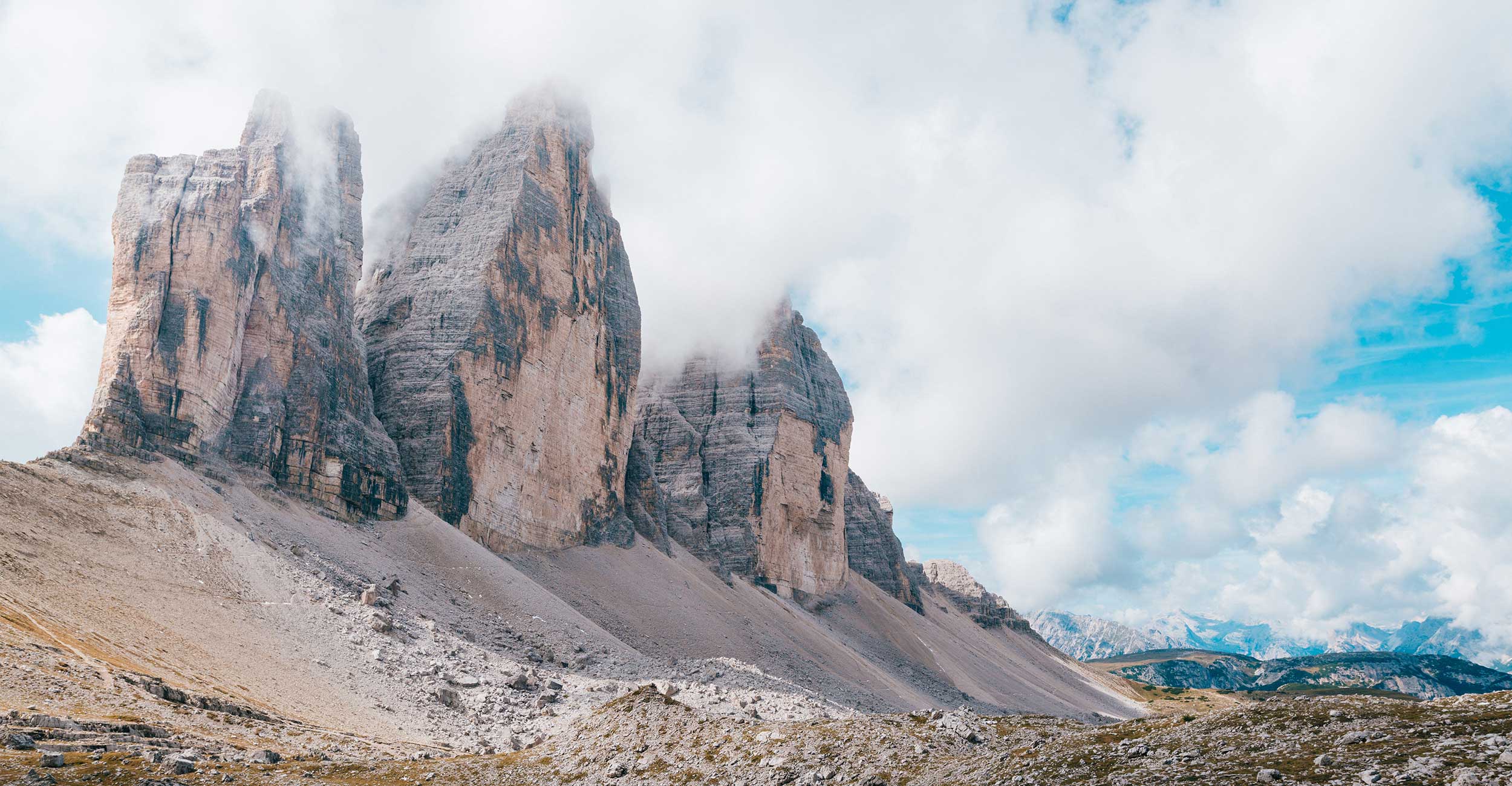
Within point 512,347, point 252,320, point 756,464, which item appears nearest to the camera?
point 252,320

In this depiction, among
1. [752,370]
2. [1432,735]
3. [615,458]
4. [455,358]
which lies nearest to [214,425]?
[455,358]

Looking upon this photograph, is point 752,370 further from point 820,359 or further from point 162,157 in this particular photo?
point 162,157

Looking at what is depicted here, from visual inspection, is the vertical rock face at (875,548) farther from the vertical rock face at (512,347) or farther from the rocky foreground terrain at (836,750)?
the rocky foreground terrain at (836,750)

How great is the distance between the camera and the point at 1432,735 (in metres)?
19.9

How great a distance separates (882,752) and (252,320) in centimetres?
6821

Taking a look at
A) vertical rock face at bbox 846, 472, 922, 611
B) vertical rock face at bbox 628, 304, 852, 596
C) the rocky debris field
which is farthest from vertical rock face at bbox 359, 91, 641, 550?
vertical rock face at bbox 846, 472, 922, 611

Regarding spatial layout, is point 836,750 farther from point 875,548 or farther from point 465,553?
point 875,548

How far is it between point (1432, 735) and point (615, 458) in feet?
334

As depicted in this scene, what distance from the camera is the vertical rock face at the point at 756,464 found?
13662cm

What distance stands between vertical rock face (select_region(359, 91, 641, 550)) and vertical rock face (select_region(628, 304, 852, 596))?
2020cm

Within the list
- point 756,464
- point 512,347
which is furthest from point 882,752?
point 756,464

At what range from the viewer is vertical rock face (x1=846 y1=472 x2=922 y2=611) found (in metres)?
174

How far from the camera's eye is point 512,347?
9975 centimetres

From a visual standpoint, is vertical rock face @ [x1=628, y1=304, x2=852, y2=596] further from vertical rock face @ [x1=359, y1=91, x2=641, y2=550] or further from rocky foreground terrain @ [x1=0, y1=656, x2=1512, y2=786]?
rocky foreground terrain @ [x1=0, y1=656, x2=1512, y2=786]
